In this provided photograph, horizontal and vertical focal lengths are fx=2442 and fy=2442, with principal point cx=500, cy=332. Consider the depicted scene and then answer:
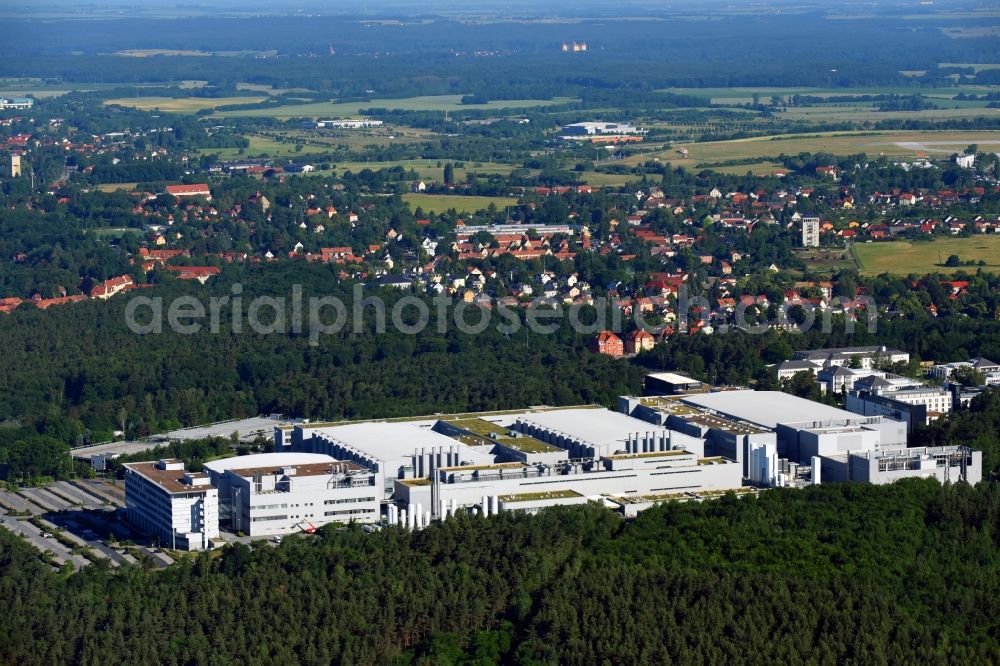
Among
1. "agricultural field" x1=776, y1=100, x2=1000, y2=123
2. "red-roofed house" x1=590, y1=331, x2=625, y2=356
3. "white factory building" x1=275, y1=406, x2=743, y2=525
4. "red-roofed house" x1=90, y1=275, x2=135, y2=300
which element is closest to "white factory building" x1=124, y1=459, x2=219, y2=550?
"white factory building" x1=275, y1=406, x2=743, y2=525

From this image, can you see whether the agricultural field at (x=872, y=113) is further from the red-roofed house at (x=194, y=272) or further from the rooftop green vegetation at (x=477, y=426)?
the rooftop green vegetation at (x=477, y=426)

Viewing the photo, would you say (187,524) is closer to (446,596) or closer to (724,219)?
(446,596)

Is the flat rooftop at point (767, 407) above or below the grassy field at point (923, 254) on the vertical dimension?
above

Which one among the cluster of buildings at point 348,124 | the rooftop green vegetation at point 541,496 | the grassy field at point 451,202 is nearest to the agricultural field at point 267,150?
the cluster of buildings at point 348,124

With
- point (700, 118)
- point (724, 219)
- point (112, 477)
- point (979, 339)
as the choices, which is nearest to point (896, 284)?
point (979, 339)

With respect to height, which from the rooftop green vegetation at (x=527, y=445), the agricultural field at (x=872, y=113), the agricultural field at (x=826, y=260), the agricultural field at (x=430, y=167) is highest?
the rooftop green vegetation at (x=527, y=445)

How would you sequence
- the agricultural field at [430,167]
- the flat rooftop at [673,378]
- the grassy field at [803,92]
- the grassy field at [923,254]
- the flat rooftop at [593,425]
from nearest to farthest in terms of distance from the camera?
the flat rooftop at [593,425] → the flat rooftop at [673,378] → the grassy field at [923,254] → the agricultural field at [430,167] → the grassy field at [803,92]

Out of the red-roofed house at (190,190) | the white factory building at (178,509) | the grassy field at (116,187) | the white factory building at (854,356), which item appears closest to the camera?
the white factory building at (178,509)
